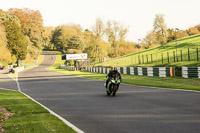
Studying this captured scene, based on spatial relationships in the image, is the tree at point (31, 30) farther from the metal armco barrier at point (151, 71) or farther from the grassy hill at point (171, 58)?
the metal armco barrier at point (151, 71)

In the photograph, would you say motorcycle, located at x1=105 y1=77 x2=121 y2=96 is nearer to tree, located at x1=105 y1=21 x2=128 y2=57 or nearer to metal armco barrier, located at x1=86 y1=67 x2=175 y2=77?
metal armco barrier, located at x1=86 y1=67 x2=175 y2=77

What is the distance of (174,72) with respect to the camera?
2831 centimetres

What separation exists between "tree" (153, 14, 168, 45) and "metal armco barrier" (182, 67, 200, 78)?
57.5m

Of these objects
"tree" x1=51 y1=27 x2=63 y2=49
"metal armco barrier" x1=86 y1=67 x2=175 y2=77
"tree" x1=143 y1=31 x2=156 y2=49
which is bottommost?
"metal armco barrier" x1=86 y1=67 x2=175 y2=77

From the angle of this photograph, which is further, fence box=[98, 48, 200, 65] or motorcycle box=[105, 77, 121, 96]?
fence box=[98, 48, 200, 65]

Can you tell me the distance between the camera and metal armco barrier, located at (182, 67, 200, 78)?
24.7 metres

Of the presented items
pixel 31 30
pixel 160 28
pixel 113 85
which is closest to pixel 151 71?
pixel 113 85

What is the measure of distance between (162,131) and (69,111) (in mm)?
4904

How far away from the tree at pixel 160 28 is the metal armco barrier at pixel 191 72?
57454 millimetres

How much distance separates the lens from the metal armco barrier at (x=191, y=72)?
24672mm

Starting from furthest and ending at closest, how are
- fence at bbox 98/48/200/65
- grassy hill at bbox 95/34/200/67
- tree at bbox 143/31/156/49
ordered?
tree at bbox 143/31/156/49 < fence at bbox 98/48/200/65 < grassy hill at bbox 95/34/200/67

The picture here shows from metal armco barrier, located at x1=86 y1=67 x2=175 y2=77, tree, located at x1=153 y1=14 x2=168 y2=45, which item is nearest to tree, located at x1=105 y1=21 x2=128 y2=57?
tree, located at x1=153 y1=14 x2=168 y2=45

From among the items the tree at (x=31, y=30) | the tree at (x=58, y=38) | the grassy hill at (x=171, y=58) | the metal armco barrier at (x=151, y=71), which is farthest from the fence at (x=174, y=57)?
the tree at (x=58, y=38)

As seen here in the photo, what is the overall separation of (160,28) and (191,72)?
60.3 m
